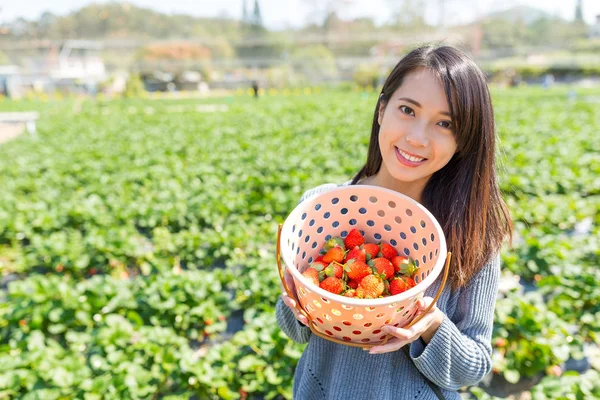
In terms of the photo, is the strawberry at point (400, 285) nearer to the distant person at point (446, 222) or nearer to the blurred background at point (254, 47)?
the distant person at point (446, 222)

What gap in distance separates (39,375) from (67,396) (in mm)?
193

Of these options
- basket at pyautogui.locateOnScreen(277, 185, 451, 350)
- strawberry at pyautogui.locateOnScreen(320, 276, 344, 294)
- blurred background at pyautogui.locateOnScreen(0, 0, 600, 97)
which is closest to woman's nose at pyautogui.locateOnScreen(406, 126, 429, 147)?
basket at pyautogui.locateOnScreen(277, 185, 451, 350)

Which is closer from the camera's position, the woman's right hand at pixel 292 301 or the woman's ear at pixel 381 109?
the woman's right hand at pixel 292 301

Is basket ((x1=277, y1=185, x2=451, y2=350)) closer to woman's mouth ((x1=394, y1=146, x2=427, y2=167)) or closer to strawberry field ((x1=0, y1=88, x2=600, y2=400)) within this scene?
woman's mouth ((x1=394, y1=146, x2=427, y2=167))

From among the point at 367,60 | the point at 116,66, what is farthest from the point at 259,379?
the point at 116,66

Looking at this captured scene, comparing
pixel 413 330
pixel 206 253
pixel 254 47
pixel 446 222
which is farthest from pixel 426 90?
pixel 254 47

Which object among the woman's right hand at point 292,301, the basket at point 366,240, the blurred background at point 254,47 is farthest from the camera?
the blurred background at point 254,47

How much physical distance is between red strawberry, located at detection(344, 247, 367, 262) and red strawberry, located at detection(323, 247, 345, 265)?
0.06 feet

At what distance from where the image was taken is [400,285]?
1.09 metres

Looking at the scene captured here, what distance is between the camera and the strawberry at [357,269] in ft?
3.68

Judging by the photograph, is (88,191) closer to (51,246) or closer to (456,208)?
(51,246)

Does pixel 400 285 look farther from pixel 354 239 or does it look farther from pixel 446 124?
pixel 446 124

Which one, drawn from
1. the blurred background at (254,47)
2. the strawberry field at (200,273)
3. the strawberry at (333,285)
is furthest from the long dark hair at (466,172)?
the blurred background at (254,47)

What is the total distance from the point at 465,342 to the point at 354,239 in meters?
0.40
